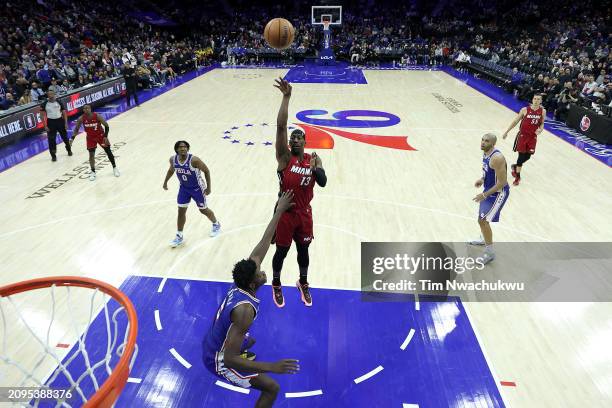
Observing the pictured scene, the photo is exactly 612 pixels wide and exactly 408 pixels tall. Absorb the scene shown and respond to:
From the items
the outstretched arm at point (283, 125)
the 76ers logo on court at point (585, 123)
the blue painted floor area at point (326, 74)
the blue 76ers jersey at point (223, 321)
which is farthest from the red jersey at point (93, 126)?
the blue painted floor area at point (326, 74)

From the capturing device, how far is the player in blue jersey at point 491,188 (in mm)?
5152

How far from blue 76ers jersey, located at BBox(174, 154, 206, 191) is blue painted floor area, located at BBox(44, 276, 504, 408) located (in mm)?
1333

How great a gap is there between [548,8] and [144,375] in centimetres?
3441

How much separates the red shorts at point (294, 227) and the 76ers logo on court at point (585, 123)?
34.8 feet

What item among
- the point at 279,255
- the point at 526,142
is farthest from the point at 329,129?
the point at 279,255

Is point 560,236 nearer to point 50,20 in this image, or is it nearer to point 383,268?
point 383,268

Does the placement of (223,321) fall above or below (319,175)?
below

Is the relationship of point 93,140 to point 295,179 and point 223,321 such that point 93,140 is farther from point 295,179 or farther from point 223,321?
point 223,321

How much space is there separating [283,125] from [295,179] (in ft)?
1.80

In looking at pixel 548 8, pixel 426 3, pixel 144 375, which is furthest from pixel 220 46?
pixel 144 375

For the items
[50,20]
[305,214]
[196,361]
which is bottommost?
[196,361]

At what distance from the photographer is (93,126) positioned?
805 cm

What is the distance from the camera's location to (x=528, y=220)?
271 inches

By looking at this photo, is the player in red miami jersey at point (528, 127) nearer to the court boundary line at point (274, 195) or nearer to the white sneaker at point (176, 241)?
the court boundary line at point (274, 195)
